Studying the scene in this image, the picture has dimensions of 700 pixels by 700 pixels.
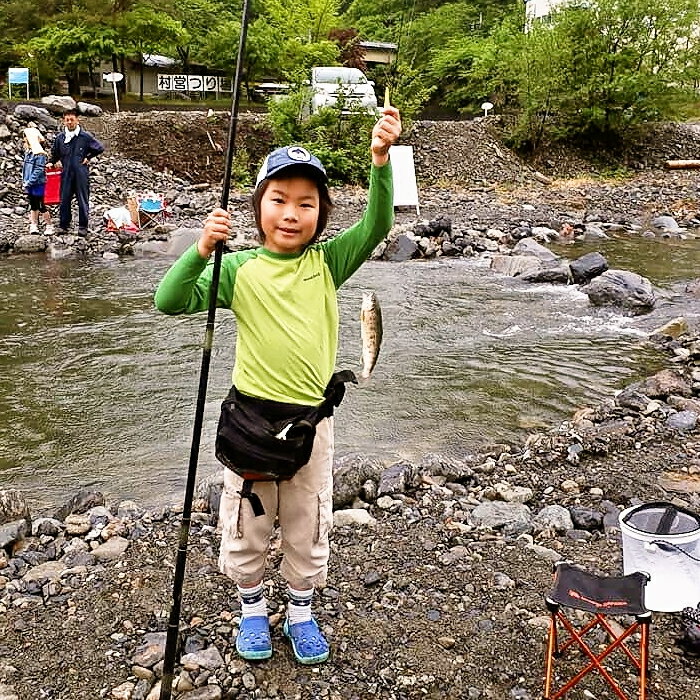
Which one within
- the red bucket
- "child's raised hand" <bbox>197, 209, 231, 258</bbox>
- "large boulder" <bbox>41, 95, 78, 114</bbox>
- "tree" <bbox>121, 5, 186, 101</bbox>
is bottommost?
the red bucket

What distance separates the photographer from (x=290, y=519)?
3197 millimetres

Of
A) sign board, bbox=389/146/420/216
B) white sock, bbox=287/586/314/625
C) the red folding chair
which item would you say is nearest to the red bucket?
the red folding chair

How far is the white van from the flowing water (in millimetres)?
11632

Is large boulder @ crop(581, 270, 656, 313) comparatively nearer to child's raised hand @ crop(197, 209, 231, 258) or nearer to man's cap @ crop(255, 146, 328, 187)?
man's cap @ crop(255, 146, 328, 187)

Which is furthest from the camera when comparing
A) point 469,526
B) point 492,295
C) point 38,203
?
point 38,203

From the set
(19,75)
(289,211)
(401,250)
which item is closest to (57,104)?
(19,75)

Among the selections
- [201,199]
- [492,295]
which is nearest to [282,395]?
[492,295]

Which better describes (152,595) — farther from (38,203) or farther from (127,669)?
(38,203)

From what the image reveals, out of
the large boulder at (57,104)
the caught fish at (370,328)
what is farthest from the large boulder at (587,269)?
the large boulder at (57,104)

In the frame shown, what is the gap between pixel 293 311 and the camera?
10.0 ft

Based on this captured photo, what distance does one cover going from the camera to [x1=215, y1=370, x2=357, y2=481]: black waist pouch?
2.99 meters

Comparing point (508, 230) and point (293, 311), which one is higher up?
point (293, 311)

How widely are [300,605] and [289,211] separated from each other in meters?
1.62

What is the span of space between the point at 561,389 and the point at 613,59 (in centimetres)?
2526
